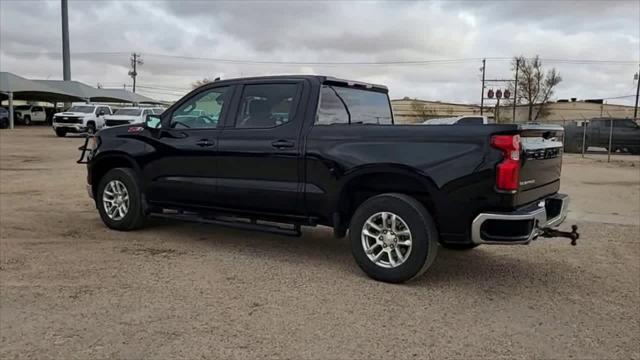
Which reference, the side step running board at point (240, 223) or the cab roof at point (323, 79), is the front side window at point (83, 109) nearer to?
the side step running board at point (240, 223)

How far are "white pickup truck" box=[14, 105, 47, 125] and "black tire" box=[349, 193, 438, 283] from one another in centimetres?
5520

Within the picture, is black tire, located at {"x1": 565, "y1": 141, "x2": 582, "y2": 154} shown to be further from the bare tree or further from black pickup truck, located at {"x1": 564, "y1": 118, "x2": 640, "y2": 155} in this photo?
the bare tree

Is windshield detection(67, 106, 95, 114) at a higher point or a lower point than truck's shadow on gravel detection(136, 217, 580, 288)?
higher

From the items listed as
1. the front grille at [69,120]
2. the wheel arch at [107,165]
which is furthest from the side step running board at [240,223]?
the front grille at [69,120]

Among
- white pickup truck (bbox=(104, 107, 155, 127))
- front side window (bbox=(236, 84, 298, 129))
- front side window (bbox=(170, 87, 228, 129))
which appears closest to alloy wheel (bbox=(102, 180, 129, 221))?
front side window (bbox=(170, 87, 228, 129))

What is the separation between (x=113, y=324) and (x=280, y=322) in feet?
3.96

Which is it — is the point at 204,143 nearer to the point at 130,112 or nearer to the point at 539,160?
the point at 539,160

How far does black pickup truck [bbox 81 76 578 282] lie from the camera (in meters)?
4.99

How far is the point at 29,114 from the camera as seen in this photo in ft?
178

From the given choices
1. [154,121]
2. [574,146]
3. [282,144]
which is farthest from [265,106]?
[574,146]

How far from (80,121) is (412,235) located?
32.3m

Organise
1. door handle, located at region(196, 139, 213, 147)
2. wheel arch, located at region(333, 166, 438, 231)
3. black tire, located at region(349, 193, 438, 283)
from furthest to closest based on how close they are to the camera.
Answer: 1. door handle, located at region(196, 139, 213, 147)
2. wheel arch, located at region(333, 166, 438, 231)
3. black tire, located at region(349, 193, 438, 283)

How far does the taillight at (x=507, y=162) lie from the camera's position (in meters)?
4.83

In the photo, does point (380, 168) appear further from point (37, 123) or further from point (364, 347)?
point (37, 123)
